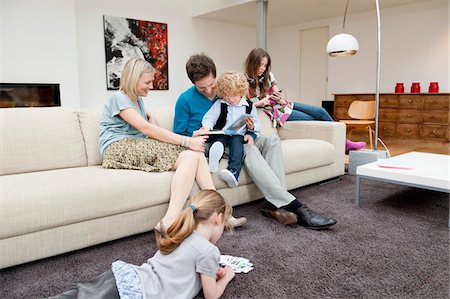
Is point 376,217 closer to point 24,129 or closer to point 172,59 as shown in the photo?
point 24,129

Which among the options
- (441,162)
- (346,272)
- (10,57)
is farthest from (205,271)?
(10,57)

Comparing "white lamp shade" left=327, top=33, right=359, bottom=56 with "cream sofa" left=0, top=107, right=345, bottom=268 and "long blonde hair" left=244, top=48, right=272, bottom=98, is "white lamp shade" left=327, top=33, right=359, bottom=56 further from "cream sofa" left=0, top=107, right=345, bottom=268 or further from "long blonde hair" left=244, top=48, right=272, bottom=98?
"cream sofa" left=0, top=107, right=345, bottom=268

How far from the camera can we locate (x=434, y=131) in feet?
18.0

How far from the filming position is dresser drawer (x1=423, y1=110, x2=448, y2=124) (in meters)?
5.39

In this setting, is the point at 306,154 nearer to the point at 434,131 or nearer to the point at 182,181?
the point at 182,181

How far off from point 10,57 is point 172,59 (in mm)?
3021

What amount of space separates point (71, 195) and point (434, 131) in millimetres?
5458

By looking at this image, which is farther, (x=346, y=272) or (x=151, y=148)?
(x=151, y=148)

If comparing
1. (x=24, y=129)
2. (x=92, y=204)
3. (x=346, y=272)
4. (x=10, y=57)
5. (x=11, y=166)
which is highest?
A: (x=10, y=57)

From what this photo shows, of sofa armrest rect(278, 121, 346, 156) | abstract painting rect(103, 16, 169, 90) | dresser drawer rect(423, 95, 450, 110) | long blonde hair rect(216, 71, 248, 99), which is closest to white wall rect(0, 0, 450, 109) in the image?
abstract painting rect(103, 16, 169, 90)

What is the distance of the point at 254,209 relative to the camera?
8.00 ft

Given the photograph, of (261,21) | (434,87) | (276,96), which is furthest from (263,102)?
(434,87)

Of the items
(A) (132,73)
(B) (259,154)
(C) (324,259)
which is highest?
(A) (132,73)

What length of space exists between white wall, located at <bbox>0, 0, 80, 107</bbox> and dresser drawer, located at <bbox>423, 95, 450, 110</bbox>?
17.4 feet
